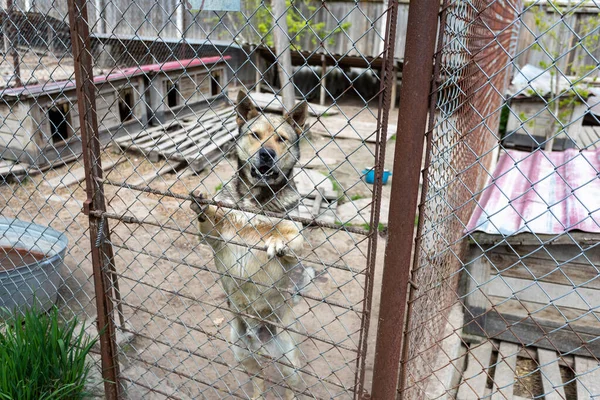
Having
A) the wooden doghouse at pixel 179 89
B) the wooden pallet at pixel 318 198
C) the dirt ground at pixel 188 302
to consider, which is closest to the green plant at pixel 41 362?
the dirt ground at pixel 188 302

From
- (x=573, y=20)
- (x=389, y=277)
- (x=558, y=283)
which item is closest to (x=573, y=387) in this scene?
(x=558, y=283)

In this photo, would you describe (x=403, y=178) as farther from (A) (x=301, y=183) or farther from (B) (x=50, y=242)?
(A) (x=301, y=183)

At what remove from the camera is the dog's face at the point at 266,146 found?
3.23 metres

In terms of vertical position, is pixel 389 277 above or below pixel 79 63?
below

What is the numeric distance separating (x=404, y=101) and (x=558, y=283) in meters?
2.81

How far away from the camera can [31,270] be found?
11.9 ft

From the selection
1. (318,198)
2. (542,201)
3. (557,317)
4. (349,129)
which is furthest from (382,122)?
(349,129)

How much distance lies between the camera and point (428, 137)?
1906mm

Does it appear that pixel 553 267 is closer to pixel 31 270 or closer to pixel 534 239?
pixel 534 239

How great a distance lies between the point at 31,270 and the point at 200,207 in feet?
6.14

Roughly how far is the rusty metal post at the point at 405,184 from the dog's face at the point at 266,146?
4.05 ft

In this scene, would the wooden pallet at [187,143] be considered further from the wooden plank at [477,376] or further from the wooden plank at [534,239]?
the wooden plank at [477,376]

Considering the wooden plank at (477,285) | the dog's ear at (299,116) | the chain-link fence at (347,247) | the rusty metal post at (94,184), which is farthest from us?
the wooden plank at (477,285)

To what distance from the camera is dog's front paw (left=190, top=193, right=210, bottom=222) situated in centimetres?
254
